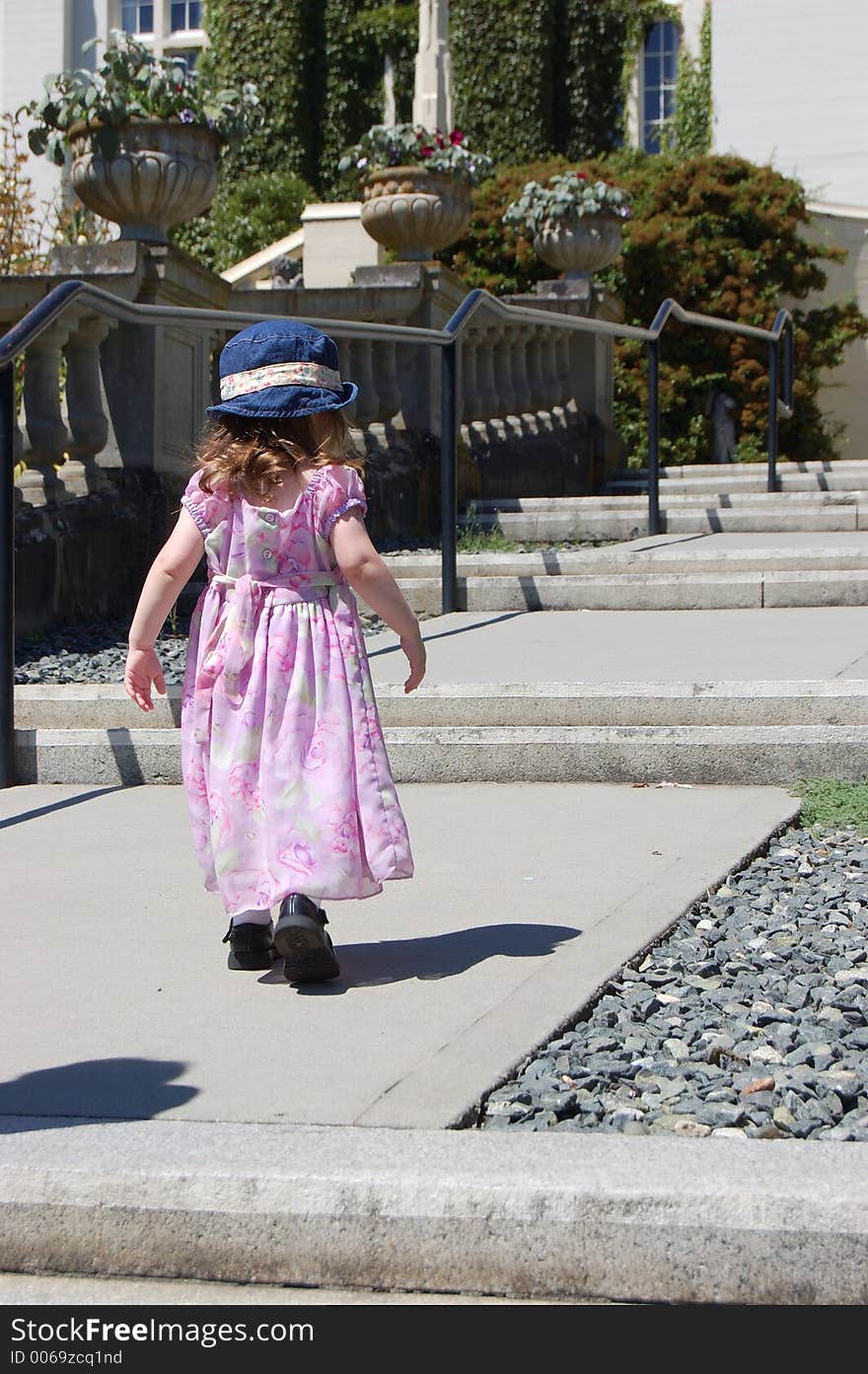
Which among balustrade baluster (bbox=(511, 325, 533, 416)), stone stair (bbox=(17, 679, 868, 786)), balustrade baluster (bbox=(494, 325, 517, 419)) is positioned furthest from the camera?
balustrade baluster (bbox=(511, 325, 533, 416))

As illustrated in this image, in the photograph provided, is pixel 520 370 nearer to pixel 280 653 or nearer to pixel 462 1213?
pixel 280 653

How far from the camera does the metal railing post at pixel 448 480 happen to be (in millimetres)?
7137

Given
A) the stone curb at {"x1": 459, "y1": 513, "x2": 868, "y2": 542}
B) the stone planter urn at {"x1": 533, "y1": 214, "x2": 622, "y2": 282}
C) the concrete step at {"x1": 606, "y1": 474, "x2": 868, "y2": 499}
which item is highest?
the stone planter urn at {"x1": 533, "y1": 214, "x2": 622, "y2": 282}

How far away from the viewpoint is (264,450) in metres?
3.19

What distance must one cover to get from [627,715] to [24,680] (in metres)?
2.37

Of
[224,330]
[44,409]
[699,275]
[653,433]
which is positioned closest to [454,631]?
[44,409]

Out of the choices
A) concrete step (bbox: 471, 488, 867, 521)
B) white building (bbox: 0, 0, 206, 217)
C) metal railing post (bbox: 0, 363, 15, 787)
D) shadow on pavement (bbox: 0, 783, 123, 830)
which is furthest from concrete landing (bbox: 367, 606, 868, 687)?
white building (bbox: 0, 0, 206, 217)

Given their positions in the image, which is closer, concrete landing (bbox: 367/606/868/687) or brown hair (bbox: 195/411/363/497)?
brown hair (bbox: 195/411/363/497)

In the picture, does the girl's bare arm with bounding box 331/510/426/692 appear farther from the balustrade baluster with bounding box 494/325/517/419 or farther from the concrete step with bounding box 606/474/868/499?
the balustrade baluster with bounding box 494/325/517/419

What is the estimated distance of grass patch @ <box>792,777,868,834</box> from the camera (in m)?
4.19

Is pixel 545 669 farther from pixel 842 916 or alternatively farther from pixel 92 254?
pixel 92 254

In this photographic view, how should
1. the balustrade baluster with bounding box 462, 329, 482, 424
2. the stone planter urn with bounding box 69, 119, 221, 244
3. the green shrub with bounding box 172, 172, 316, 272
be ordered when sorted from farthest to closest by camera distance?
the green shrub with bounding box 172, 172, 316, 272 < the balustrade baluster with bounding box 462, 329, 482, 424 < the stone planter urn with bounding box 69, 119, 221, 244

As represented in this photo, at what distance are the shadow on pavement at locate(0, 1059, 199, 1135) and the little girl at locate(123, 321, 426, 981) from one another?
53 cm

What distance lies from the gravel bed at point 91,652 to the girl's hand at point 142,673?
2.70 meters
